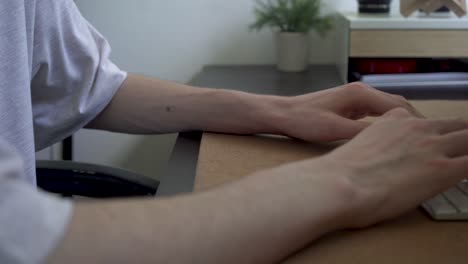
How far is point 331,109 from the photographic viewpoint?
76 centimetres

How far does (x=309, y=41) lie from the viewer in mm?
1589

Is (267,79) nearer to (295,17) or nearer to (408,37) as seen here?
(295,17)

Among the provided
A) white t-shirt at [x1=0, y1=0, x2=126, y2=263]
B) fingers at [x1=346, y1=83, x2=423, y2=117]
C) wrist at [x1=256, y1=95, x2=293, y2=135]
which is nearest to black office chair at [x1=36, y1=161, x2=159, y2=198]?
white t-shirt at [x1=0, y1=0, x2=126, y2=263]

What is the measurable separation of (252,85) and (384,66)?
0.98 ft

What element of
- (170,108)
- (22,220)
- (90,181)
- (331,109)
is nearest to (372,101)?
(331,109)

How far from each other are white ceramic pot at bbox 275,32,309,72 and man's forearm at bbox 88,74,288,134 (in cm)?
70

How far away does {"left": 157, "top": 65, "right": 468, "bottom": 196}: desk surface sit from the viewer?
700mm

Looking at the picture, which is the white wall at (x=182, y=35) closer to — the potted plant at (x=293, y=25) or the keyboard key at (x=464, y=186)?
the potted plant at (x=293, y=25)

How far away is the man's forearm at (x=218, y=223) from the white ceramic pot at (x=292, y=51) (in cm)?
106

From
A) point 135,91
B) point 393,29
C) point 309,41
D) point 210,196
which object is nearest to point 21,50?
point 135,91

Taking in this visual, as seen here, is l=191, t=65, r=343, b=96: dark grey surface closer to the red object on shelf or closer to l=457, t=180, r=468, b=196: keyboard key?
the red object on shelf

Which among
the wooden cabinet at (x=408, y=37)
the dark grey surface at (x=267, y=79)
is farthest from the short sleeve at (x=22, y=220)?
the wooden cabinet at (x=408, y=37)

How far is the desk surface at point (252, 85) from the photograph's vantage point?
0.70m

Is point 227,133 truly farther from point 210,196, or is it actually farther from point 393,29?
point 393,29
